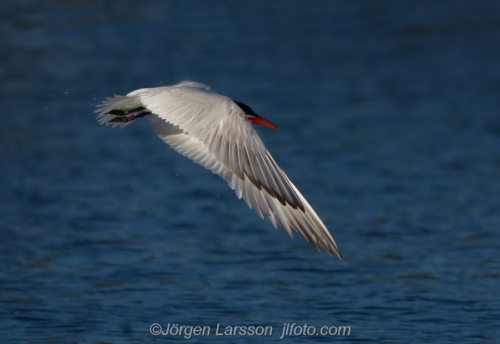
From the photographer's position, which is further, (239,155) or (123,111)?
(123,111)

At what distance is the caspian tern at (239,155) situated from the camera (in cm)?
498


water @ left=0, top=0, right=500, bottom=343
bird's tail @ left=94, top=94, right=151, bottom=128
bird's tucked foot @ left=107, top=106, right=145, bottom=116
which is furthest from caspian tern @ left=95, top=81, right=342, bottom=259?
water @ left=0, top=0, right=500, bottom=343

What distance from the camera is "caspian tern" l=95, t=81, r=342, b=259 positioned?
196 inches

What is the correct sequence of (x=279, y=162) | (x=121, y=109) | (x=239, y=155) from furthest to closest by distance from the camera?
(x=279, y=162) < (x=121, y=109) < (x=239, y=155)

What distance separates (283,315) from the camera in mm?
6109

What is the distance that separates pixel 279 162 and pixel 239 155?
508cm

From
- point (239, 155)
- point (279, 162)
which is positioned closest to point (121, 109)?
point (239, 155)

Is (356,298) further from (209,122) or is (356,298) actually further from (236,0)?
(236,0)

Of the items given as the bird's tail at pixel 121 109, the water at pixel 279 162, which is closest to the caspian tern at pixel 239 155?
the bird's tail at pixel 121 109

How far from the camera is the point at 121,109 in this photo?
239 inches

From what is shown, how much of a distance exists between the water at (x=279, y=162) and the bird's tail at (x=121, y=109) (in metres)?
1.35

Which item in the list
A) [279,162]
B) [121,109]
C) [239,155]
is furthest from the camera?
[279,162]

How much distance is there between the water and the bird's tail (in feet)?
4.43

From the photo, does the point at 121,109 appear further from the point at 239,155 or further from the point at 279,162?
the point at 279,162
